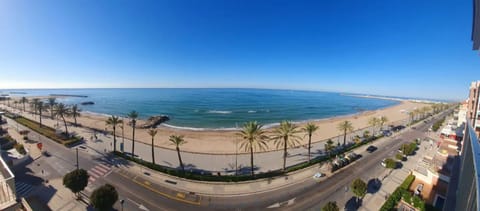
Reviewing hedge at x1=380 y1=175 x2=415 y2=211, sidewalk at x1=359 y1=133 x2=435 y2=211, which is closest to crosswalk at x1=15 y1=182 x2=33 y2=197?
sidewalk at x1=359 y1=133 x2=435 y2=211

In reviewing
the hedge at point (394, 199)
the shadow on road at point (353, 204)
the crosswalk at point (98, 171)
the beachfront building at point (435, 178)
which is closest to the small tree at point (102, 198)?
the crosswalk at point (98, 171)

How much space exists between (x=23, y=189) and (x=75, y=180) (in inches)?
442

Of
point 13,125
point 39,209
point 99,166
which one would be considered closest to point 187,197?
point 39,209

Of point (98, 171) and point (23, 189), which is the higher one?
point (98, 171)

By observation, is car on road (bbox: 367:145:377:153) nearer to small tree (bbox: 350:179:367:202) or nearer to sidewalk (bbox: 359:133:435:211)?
sidewalk (bbox: 359:133:435:211)

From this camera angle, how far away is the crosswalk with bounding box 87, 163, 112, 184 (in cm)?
2969

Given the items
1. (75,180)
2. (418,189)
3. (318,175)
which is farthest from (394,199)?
(75,180)

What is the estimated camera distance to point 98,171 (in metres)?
31.8

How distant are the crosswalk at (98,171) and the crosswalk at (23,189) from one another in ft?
22.4

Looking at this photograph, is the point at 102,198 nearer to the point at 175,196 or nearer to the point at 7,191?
the point at 175,196

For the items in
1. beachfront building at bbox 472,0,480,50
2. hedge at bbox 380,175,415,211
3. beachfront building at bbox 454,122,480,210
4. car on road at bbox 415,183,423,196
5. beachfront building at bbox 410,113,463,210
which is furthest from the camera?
car on road at bbox 415,183,423,196

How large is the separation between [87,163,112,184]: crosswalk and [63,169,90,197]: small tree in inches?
227

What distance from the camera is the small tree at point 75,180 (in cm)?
2293

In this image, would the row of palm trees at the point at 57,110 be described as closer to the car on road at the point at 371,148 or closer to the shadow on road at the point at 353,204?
the shadow on road at the point at 353,204
